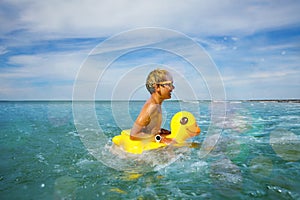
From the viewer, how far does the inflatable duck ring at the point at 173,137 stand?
6023 mm

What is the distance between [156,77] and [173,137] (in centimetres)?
171

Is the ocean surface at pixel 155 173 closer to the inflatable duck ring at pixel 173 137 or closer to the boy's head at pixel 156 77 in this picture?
the inflatable duck ring at pixel 173 137

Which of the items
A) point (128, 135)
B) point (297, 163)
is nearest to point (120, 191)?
point (128, 135)

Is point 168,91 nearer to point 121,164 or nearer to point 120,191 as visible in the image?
point 121,164

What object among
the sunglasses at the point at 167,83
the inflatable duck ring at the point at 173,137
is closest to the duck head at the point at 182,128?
the inflatable duck ring at the point at 173,137

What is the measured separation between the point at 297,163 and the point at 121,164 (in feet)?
13.0

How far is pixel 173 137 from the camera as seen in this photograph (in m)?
6.66

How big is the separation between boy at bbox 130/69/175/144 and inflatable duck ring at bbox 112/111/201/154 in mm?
158

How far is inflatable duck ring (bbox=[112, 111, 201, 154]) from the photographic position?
19.8ft

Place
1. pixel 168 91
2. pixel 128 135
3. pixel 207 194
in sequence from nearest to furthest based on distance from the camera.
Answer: pixel 207 194, pixel 168 91, pixel 128 135

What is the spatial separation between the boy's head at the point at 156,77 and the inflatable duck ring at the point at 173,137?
1.28 meters

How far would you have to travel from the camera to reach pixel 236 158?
612 cm

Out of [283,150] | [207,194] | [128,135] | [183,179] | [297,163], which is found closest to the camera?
[207,194]

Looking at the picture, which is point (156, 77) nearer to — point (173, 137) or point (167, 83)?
point (167, 83)
